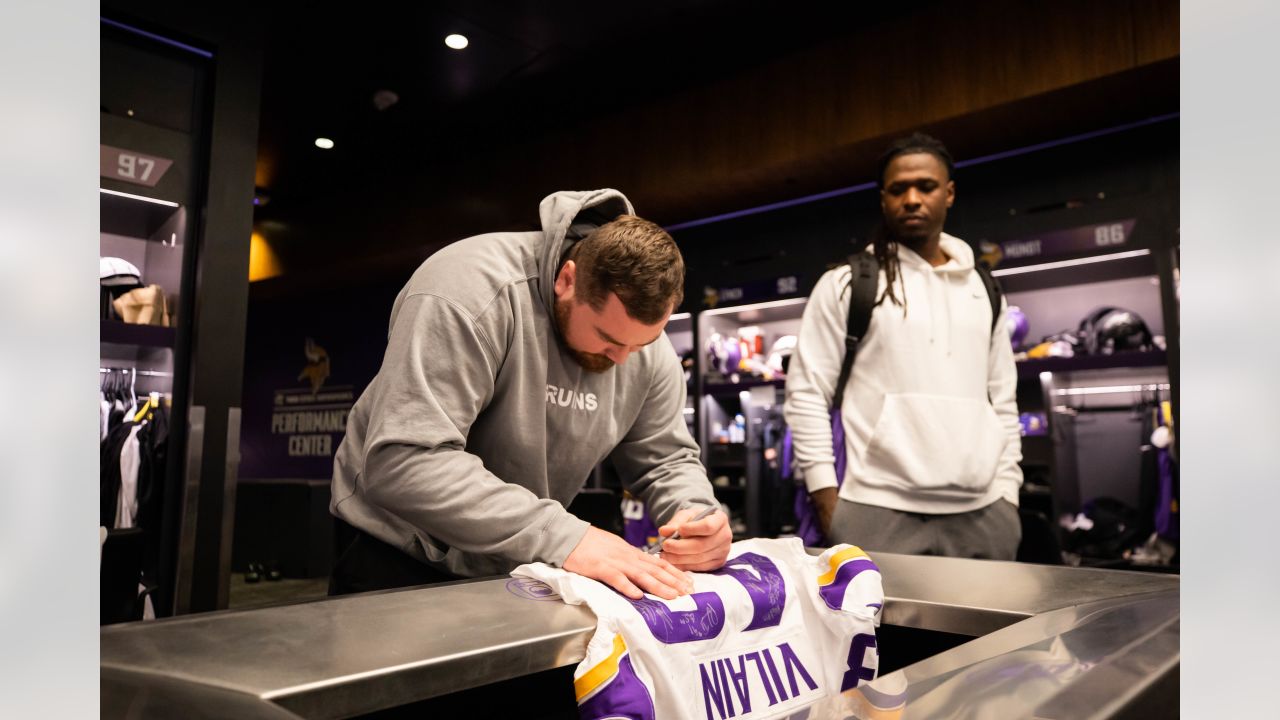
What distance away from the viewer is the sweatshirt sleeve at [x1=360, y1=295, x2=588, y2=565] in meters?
1.16

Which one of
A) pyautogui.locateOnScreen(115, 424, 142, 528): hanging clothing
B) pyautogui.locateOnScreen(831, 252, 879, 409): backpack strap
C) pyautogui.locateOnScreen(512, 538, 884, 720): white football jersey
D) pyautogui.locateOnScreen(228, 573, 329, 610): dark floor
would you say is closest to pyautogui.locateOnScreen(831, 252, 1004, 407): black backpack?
pyautogui.locateOnScreen(831, 252, 879, 409): backpack strap

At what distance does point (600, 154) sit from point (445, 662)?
5294mm

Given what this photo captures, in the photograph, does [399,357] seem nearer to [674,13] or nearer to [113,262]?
[113,262]

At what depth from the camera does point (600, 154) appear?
5750 millimetres

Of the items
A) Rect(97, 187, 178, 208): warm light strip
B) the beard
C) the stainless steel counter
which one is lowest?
the stainless steel counter

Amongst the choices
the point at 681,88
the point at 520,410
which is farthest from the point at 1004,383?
the point at 681,88

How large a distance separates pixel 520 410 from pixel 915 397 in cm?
99

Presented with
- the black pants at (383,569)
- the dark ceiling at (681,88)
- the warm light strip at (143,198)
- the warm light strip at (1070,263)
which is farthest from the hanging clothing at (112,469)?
the warm light strip at (1070,263)

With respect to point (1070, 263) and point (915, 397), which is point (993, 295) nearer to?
point (915, 397)

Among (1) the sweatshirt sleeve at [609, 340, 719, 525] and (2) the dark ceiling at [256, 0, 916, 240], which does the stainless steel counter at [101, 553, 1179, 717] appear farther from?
(2) the dark ceiling at [256, 0, 916, 240]

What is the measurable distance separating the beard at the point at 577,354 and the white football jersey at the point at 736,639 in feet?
1.51

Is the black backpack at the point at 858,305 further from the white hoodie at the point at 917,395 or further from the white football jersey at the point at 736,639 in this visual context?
the white football jersey at the point at 736,639

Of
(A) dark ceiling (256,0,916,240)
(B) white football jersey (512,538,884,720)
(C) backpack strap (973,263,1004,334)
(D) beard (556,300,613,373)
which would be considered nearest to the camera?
(B) white football jersey (512,538,884,720)
